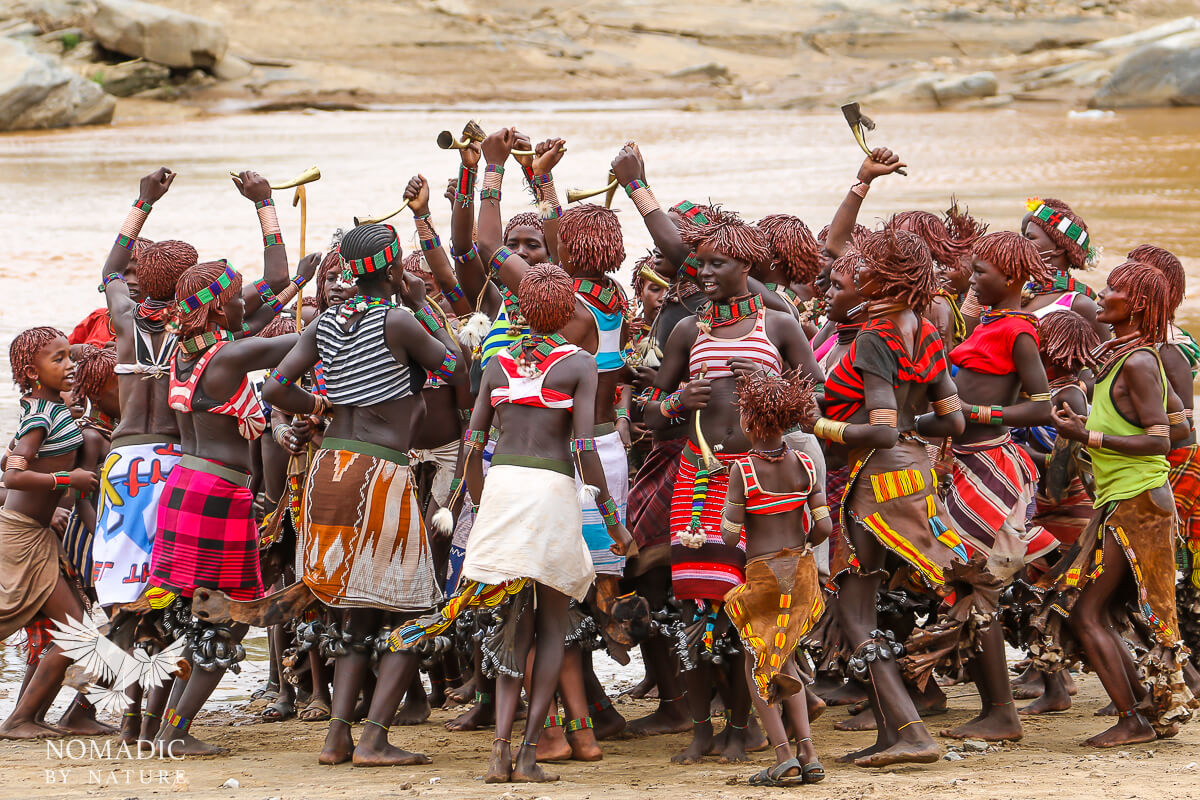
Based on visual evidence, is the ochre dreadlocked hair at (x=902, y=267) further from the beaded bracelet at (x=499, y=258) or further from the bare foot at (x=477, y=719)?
the bare foot at (x=477, y=719)

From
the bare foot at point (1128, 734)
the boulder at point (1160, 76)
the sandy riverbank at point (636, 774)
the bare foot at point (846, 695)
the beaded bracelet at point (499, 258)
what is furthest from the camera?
the boulder at point (1160, 76)

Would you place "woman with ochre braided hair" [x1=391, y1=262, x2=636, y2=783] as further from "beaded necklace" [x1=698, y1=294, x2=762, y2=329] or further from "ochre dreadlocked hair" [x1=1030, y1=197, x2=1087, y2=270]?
"ochre dreadlocked hair" [x1=1030, y1=197, x2=1087, y2=270]

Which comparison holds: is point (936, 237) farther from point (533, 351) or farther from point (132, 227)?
point (132, 227)

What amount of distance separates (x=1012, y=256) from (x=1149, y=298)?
2.01 feet

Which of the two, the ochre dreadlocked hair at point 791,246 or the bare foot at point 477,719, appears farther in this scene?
the bare foot at point 477,719

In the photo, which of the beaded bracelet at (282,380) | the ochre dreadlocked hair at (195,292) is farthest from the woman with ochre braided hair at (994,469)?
the ochre dreadlocked hair at (195,292)

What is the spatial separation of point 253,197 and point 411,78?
35.8 meters

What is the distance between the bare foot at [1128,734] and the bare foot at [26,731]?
14.7ft

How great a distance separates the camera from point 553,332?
230 inches

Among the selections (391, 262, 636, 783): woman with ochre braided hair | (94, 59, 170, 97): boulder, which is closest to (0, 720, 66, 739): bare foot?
(391, 262, 636, 783): woman with ochre braided hair

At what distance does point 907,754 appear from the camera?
5707mm

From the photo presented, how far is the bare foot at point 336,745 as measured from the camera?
599 cm

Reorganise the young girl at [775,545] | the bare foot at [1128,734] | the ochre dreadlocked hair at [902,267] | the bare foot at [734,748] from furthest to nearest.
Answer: the bare foot at [1128,734]
the bare foot at [734,748]
the ochre dreadlocked hair at [902,267]
the young girl at [775,545]

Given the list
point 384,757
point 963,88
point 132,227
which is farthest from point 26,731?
point 963,88
